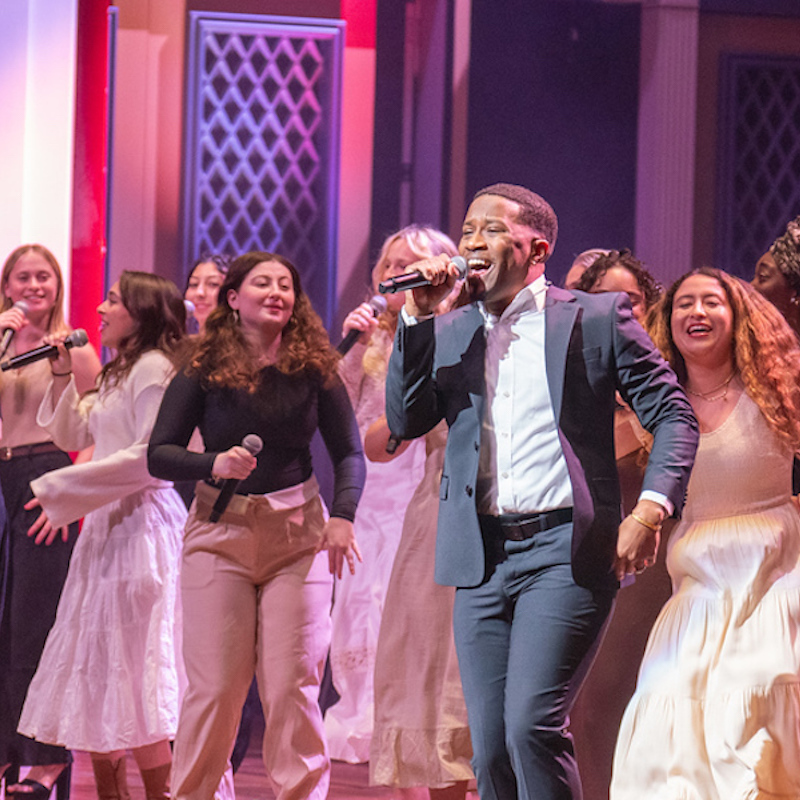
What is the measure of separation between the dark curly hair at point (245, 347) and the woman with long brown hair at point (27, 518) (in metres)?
0.98

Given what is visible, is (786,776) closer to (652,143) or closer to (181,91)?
(652,143)

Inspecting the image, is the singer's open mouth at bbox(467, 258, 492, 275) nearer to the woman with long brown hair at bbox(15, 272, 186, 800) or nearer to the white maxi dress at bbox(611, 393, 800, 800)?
the white maxi dress at bbox(611, 393, 800, 800)

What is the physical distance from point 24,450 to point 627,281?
7.01ft

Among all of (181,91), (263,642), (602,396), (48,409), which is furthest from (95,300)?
(602,396)

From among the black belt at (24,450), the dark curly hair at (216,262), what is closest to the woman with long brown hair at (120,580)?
the black belt at (24,450)

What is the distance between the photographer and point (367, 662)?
4516 millimetres

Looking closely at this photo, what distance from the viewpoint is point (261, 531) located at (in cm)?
344

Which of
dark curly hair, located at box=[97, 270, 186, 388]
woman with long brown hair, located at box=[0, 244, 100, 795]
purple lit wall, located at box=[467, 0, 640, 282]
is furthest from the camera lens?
purple lit wall, located at box=[467, 0, 640, 282]

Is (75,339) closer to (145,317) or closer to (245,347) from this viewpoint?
(145,317)

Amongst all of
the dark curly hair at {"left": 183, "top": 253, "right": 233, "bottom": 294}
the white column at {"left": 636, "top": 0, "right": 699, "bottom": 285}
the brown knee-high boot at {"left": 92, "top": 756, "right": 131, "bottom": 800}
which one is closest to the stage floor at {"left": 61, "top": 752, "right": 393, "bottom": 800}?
the brown knee-high boot at {"left": 92, "top": 756, "right": 131, "bottom": 800}

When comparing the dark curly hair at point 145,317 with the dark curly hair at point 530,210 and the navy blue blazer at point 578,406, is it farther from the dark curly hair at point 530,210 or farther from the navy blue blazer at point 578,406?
the dark curly hair at point 530,210

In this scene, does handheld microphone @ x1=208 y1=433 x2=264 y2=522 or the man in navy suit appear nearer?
the man in navy suit

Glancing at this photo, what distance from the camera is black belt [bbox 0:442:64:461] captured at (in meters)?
4.51

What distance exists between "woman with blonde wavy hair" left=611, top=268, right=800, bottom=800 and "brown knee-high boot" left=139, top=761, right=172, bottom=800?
1534mm
